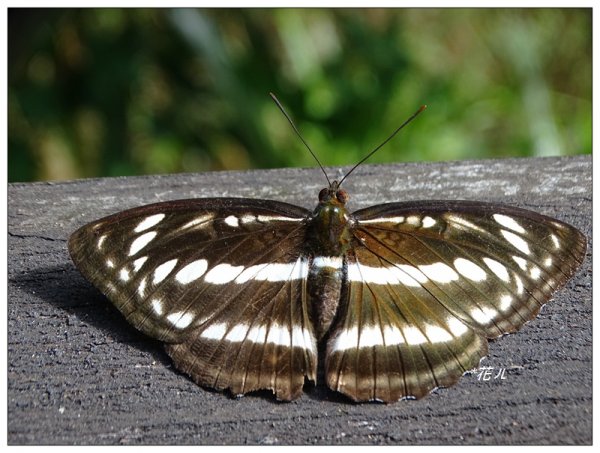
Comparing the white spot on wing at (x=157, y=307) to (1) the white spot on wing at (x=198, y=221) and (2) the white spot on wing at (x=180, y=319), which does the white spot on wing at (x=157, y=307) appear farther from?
(1) the white spot on wing at (x=198, y=221)

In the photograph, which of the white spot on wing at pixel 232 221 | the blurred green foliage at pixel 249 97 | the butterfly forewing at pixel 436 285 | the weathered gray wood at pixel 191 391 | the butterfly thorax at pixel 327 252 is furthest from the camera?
the blurred green foliage at pixel 249 97

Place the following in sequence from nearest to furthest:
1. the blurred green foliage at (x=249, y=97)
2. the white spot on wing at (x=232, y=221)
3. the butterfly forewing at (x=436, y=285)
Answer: the butterfly forewing at (x=436, y=285), the white spot on wing at (x=232, y=221), the blurred green foliage at (x=249, y=97)

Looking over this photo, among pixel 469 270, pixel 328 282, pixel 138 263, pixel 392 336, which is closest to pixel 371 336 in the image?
pixel 392 336

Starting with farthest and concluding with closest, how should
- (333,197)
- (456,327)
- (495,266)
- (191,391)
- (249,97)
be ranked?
(249,97)
(333,197)
(495,266)
(456,327)
(191,391)

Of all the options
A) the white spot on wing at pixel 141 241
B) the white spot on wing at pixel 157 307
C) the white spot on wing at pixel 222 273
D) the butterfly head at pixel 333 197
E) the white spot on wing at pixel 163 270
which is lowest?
the white spot on wing at pixel 157 307

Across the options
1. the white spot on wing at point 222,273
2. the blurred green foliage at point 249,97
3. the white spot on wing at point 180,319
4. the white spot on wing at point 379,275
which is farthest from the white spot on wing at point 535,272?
the blurred green foliage at point 249,97

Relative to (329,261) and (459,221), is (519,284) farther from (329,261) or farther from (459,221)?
(329,261)
